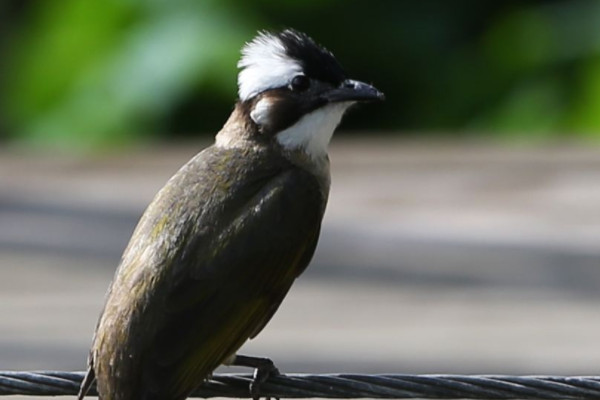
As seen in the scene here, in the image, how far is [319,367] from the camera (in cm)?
760

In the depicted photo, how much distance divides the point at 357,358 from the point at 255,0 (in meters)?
5.95

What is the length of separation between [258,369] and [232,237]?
0.45 m

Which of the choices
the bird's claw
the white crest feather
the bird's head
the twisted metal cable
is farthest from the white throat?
the twisted metal cable

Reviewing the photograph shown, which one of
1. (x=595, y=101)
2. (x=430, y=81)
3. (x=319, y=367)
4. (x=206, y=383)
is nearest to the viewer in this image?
(x=206, y=383)

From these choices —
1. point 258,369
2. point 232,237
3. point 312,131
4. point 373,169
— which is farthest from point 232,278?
point 373,169

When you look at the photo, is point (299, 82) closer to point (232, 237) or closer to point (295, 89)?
point (295, 89)

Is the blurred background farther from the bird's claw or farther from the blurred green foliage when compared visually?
the bird's claw

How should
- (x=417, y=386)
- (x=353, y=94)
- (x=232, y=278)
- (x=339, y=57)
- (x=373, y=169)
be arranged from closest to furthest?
(x=417, y=386), (x=232, y=278), (x=353, y=94), (x=373, y=169), (x=339, y=57)

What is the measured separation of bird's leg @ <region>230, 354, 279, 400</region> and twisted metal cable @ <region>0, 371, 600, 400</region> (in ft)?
1.07

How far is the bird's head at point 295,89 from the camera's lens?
18.1ft

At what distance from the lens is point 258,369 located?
A: 4.87 metres

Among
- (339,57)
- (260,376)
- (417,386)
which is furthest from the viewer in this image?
(339,57)

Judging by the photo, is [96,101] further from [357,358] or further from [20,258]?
[357,358]

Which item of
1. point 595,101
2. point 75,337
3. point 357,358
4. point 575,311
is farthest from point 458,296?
point 595,101
